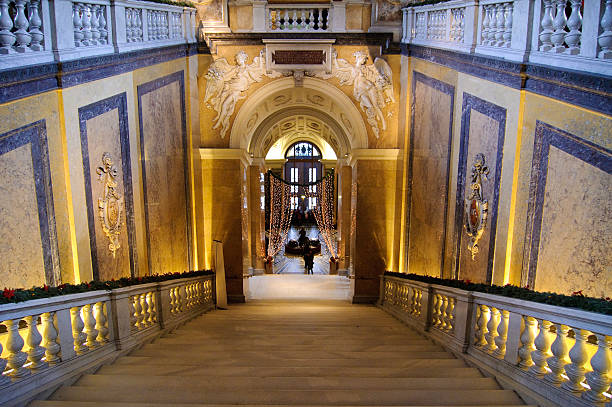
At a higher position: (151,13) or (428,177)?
(151,13)

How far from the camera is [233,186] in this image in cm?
891

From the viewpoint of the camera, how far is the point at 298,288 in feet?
37.3

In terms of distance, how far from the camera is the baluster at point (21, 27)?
4129 mm

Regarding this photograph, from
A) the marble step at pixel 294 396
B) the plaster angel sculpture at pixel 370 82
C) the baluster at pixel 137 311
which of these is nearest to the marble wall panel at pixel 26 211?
the baluster at pixel 137 311

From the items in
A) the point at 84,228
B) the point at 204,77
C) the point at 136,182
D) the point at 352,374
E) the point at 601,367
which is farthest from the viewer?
the point at 204,77

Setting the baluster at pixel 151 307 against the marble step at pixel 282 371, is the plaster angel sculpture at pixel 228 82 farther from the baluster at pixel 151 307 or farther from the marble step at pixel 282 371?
the marble step at pixel 282 371

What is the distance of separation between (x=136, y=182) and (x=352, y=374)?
4.68 m

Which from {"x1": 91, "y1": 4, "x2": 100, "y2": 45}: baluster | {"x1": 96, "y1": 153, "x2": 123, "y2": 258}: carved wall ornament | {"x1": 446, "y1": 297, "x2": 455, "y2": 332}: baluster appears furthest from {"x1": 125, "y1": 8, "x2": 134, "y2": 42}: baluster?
{"x1": 446, "y1": 297, "x2": 455, "y2": 332}: baluster

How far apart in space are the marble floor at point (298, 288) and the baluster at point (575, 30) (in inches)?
274

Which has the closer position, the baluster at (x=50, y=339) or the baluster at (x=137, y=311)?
the baluster at (x=50, y=339)

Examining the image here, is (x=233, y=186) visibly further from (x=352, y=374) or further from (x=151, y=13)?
(x=352, y=374)

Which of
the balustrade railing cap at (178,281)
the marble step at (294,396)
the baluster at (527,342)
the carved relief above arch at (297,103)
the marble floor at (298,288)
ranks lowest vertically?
the marble floor at (298,288)

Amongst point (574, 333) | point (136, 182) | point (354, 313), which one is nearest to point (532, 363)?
point (574, 333)

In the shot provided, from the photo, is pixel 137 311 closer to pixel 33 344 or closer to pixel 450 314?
pixel 33 344
